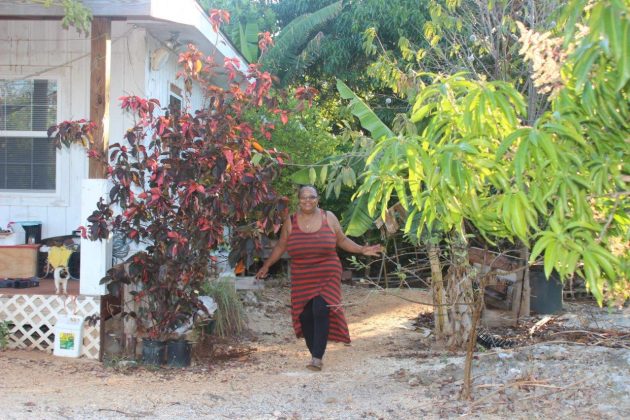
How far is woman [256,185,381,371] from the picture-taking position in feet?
24.1

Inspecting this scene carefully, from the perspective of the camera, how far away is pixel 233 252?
6.98 meters

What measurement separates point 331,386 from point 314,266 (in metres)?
1.32

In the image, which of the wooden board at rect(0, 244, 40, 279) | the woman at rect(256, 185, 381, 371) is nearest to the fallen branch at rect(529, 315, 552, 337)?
the woman at rect(256, 185, 381, 371)

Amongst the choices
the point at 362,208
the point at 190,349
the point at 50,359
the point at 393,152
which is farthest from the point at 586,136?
the point at 362,208

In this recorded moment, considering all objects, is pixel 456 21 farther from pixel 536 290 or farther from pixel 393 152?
pixel 393 152

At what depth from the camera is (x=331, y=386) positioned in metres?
6.60

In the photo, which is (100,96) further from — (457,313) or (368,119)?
(457,313)

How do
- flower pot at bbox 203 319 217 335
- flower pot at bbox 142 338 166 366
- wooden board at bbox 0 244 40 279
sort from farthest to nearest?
flower pot at bbox 203 319 217 335 < wooden board at bbox 0 244 40 279 < flower pot at bbox 142 338 166 366

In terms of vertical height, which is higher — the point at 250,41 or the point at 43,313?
the point at 250,41

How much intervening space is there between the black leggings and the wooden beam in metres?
2.40

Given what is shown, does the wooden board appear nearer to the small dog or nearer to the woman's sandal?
the small dog

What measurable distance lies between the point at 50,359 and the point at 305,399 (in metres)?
2.67

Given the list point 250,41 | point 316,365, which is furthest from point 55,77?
point 250,41

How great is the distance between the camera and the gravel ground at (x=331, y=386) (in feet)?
18.4
